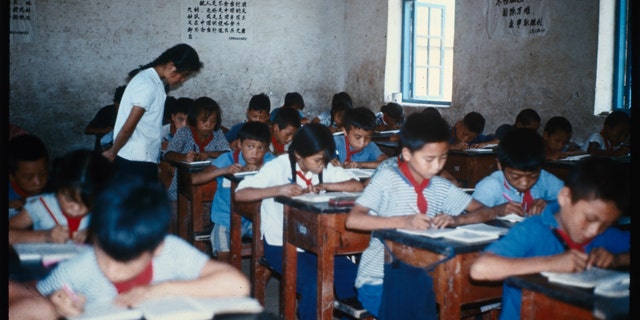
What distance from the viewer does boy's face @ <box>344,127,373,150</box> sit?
3926 mm

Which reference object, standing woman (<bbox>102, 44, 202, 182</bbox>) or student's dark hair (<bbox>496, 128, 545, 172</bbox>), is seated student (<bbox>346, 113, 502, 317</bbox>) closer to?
student's dark hair (<bbox>496, 128, 545, 172</bbox>)

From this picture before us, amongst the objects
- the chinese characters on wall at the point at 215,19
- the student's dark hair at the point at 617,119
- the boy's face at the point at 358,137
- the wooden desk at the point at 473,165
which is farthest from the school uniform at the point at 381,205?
the chinese characters on wall at the point at 215,19

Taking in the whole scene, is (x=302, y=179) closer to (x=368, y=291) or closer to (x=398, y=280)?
(x=368, y=291)

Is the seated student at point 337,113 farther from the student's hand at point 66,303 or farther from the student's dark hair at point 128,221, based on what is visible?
the student's hand at point 66,303

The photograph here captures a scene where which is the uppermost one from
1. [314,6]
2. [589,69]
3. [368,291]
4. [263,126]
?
[314,6]

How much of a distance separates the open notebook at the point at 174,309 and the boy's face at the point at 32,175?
0.81 metres

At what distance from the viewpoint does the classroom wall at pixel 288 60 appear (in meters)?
5.12

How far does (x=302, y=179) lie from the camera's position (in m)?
2.83

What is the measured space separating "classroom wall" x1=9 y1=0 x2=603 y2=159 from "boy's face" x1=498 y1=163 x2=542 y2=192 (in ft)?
9.14

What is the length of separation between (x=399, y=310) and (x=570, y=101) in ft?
12.5

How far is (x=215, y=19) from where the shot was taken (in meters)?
7.10

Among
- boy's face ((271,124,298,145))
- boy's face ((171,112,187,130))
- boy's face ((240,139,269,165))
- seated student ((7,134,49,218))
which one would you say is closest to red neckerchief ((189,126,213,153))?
boy's face ((271,124,298,145))

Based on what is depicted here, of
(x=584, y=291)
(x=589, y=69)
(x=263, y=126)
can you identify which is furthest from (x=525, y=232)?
(x=589, y=69)

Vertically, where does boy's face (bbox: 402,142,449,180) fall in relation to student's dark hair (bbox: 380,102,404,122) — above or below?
below
